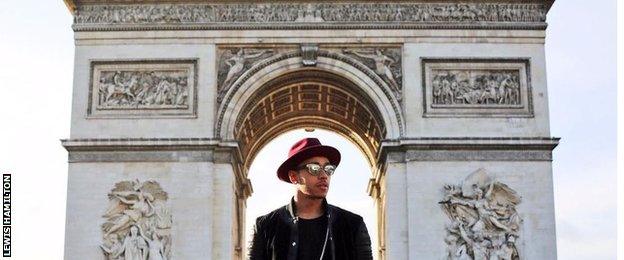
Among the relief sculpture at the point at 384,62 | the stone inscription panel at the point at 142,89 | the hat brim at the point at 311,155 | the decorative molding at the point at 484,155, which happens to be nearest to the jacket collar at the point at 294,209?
the hat brim at the point at 311,155

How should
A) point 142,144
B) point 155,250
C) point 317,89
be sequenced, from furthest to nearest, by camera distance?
1. point 317,89
2. point 142,144
3. point 155,250

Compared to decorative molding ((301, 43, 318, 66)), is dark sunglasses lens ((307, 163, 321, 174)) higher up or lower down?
lower down

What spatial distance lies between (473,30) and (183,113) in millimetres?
6923

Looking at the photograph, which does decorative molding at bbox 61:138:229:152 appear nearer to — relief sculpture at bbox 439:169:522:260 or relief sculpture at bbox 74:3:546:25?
relief sculpture at bbox 74:3:546:25

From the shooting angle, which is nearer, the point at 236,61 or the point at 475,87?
the point at 475,87

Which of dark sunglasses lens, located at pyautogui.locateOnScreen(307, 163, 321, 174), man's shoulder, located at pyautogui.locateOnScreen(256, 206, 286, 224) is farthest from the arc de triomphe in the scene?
dark sunglasses lens, located at pyautogui.locateOnScreen(307, 163, 321, 174)

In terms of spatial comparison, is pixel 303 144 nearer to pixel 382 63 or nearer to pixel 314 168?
pixel 314 168

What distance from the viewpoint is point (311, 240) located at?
5090 mm

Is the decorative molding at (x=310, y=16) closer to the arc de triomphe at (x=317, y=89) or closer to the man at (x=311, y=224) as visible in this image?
the arc de triomphe at (x=317, y=89)

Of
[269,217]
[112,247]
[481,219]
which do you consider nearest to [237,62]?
[112,247]

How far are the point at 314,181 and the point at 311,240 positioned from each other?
0.29 metres

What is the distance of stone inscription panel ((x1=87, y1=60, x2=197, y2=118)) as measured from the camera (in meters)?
23.7

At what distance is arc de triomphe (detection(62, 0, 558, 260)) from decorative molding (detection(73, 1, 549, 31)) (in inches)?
1.2

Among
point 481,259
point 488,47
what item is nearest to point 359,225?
point 481,259
